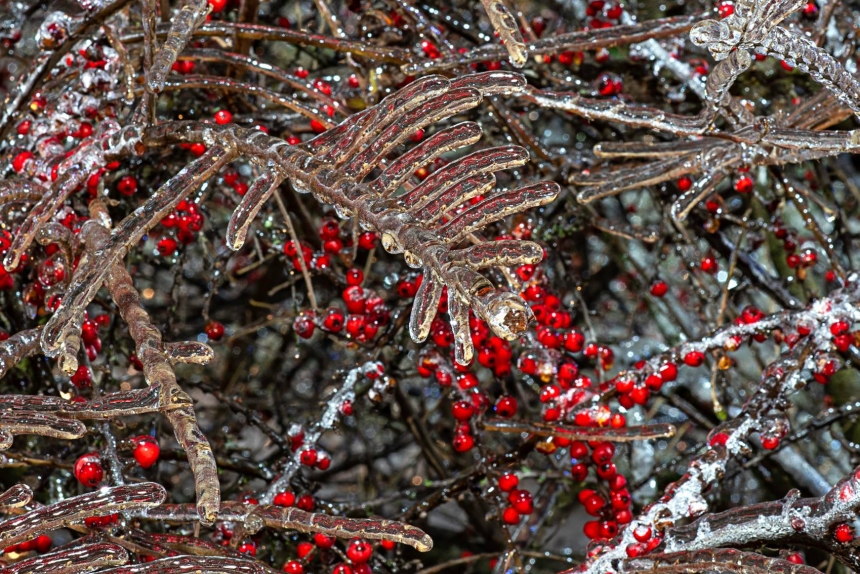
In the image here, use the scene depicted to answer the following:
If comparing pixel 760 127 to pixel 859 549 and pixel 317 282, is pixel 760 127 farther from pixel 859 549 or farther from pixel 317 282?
pixel 317 282

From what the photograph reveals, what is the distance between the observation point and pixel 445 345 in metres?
0.75

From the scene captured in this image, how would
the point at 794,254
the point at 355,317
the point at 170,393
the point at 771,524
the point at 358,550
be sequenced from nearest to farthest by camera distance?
the point at 170,393 → the point at 771,524 → the point at 358,550 → the point at 355,317 → the point at 794,254

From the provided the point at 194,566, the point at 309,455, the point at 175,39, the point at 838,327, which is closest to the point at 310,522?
the point at 194,566

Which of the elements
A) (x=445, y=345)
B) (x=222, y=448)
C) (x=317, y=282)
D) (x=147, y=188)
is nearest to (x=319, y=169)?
(x=445, y=345)

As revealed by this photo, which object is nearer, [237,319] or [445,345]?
[445,345]

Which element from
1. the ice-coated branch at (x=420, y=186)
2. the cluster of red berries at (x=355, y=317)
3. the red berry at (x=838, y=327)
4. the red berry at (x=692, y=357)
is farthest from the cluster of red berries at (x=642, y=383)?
the ice-coated branch at (x=420, y=186)

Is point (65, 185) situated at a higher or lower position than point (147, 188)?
lower

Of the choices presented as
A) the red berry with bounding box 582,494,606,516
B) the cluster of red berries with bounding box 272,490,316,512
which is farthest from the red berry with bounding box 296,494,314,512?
the red berry with bounding box 582,494,606,516

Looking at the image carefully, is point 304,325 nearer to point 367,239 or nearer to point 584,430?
point 367,239

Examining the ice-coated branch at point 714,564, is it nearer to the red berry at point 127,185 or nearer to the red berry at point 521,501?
the red berry at point 521,501

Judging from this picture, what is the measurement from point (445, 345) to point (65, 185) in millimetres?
322

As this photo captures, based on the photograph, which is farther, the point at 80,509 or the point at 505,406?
the point at 505,406

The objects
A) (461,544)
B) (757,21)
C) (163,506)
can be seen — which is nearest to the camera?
(757,21)

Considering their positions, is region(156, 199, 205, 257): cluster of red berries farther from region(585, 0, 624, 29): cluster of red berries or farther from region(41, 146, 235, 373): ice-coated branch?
region(585, 0, 624, 29): cluster of red berries
